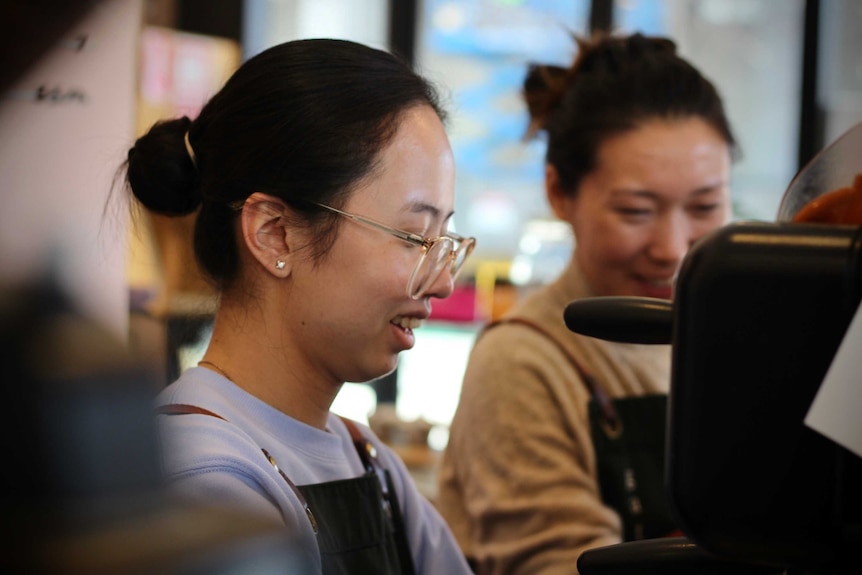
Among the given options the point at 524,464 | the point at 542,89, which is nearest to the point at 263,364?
the point at 524,464

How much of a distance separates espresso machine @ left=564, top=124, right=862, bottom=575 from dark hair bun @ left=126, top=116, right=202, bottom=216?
2.44 ft

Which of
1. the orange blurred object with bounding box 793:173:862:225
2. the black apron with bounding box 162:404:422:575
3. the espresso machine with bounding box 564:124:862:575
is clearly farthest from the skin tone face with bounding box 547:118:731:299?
the espresso machine with bounding box 564:124:862:575

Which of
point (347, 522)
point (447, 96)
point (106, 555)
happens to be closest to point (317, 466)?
point (347, 522)

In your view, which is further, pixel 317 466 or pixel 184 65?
pixel 184 65

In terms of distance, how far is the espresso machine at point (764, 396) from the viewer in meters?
0.51

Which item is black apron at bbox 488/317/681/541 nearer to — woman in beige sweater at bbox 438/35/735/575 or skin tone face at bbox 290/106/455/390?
woman in beige sweater at bbox 438/35/735/575

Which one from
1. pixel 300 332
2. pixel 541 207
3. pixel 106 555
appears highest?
pixel 106 555

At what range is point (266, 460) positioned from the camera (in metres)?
0.93

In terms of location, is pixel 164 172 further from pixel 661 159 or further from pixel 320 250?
pixel 661 159

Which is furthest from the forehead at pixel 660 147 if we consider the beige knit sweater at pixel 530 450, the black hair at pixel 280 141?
the black hair at pixel 280 141

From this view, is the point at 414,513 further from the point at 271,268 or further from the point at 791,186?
the point at 791,186

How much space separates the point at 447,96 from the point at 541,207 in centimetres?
305

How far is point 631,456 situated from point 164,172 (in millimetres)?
786

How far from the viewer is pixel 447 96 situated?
50.9 inches
